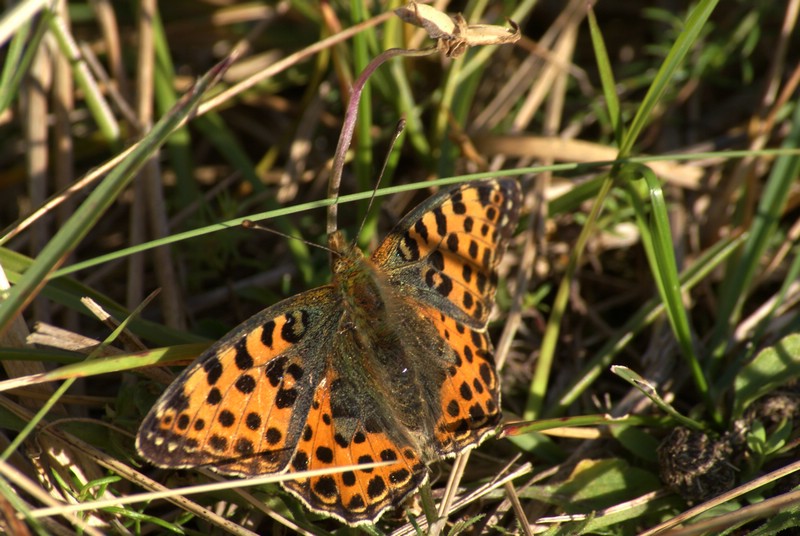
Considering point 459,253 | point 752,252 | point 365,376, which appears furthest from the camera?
point 752,252

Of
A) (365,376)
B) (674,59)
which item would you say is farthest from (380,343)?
(674,59)

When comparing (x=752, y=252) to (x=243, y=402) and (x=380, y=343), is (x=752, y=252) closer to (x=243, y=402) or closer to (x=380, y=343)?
(x=380, y=343)

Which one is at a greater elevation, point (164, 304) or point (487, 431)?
point (164, 304)

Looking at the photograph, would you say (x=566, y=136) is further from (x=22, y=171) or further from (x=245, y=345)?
(x=22, y=171)

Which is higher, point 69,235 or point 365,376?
point 69,235

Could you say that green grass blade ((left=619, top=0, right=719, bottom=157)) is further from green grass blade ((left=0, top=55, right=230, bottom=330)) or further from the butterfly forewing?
green grass blade ((left=0, top=55, right=230, bottom=330))

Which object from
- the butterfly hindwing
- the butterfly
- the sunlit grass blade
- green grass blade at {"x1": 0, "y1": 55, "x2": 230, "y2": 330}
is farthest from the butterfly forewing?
the sunlit grass blade

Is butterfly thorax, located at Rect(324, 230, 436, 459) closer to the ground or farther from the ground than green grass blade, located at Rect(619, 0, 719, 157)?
closer to the ground

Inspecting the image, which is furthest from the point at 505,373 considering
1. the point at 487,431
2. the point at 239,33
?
the point at 239,33

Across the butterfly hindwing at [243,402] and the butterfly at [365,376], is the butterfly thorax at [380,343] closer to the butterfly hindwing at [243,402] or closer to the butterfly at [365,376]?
the butterfly at [365,376]
